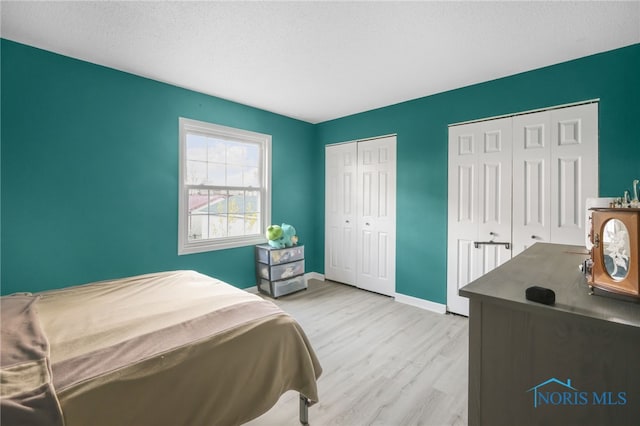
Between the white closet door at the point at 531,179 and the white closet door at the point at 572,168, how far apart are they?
2.0 inches

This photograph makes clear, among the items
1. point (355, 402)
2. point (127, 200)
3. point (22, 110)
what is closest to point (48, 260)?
point (127, 200)

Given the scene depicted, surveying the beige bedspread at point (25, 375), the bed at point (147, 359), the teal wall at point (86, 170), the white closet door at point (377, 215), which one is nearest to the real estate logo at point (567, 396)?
the bed at point (147, 359)

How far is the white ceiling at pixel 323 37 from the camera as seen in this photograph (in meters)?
1.86

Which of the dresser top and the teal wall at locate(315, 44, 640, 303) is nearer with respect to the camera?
the dresser top

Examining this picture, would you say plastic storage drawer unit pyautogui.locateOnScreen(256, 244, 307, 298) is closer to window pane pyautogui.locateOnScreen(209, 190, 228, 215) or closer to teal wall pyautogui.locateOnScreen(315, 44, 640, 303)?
window pane pyautogui.locateOnScreen(209, 190, 228, 215)

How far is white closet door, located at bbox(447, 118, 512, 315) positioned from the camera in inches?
114

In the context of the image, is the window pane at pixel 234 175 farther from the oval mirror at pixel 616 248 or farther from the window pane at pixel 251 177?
the oval mirror at pixel 616 248

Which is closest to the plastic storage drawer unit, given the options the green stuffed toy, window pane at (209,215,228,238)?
the green stuffed toy

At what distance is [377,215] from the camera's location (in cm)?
394

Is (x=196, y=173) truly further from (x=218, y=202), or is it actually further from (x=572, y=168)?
(x=572, y=168)

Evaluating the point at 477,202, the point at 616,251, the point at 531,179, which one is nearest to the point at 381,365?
the point at 616,251

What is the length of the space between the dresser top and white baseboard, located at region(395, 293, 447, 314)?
2.15 m

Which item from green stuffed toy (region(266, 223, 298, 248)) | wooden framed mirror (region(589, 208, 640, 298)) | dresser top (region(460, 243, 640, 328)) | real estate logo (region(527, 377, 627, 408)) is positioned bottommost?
real estate logo (region(527, 377, 627, 408))

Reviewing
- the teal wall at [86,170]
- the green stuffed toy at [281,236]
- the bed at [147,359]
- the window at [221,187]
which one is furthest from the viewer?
the green stuffed toy at [281,236]
